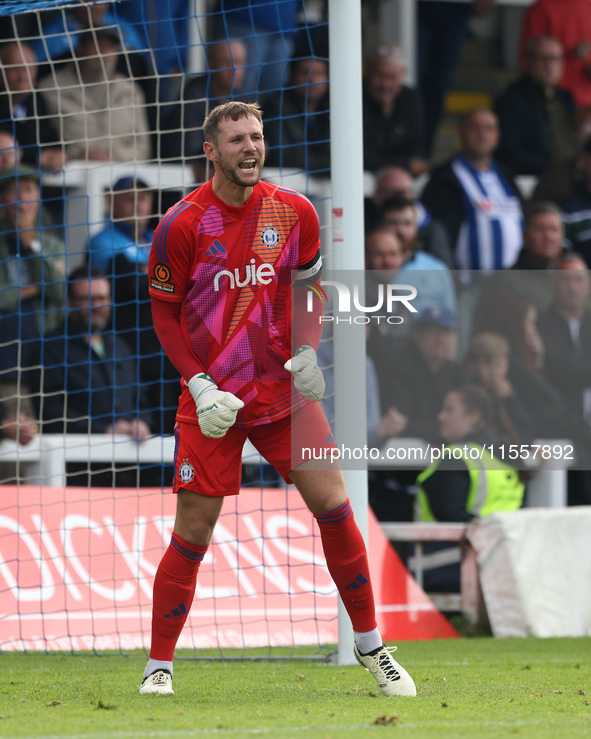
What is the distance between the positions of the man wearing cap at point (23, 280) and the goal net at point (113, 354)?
15 millimetres

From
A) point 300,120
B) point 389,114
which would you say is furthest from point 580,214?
point 300,120

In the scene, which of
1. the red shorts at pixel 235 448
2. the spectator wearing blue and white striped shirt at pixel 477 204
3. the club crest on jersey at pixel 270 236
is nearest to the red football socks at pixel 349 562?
the red shorts at pixel 235 448

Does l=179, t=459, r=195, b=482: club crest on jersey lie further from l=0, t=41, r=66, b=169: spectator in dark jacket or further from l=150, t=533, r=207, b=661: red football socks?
l=0, t=41, r=66, b=169: spectator in dark jacket

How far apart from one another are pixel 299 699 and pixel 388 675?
349mm

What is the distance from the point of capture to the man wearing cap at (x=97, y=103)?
8.32 metres

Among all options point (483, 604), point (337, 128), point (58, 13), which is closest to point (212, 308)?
point (337, 128)

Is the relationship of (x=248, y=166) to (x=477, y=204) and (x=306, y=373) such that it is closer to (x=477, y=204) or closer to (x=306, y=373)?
(x=306, y=373)

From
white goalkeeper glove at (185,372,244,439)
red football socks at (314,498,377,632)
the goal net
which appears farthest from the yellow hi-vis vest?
white goalkeeper glove at (185,372,244,439)

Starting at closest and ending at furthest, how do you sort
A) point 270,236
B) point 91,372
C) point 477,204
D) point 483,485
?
point 270,236 < point 91,372 < point 483,485 < point 477,204

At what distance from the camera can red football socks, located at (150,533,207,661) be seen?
4.52 m

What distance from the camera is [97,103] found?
28.0 ft

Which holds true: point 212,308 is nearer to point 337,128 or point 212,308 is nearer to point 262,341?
point 262,341

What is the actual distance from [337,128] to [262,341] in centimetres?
165

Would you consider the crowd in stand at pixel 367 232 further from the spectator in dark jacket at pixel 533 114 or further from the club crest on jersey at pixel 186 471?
the club crest on jersey at pixel 186 471
